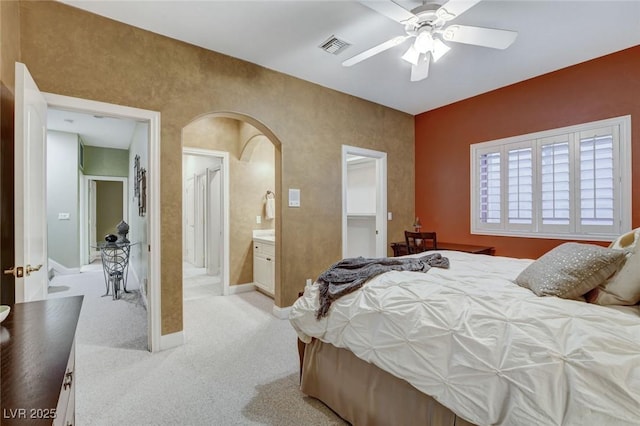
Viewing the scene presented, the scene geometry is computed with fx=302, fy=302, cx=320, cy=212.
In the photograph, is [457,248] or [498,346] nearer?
[498,346]

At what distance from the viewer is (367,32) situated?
2693 mm

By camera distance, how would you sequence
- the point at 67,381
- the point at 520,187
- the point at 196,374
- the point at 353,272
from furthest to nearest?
the point at 520,187 < the point at 196,374 < the point at 353,272 < the point at 67,381

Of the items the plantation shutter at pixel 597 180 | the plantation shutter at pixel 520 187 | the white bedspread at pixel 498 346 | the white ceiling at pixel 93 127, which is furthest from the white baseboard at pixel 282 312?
the white ceiling at pixel 93 127

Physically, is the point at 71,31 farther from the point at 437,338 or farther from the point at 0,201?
the point at 437,338

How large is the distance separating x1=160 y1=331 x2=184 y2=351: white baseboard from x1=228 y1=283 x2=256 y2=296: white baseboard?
1.74 metres

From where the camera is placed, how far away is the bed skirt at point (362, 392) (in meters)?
1.42

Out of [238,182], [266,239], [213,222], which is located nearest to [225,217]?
[238,182]

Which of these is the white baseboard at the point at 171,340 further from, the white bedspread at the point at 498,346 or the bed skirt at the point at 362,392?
the white bedspread at the point at 498,346

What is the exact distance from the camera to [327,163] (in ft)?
13.1

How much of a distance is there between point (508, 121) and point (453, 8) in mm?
2524

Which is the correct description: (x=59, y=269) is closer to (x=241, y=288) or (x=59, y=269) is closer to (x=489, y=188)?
(x=241, y=288)

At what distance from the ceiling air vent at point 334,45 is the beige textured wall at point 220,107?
783 mm

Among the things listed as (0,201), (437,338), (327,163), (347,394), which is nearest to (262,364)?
(347,394)

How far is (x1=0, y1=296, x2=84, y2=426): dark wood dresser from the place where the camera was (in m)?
0.65
